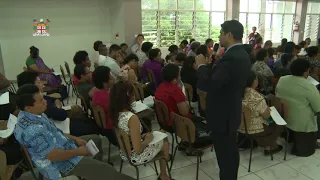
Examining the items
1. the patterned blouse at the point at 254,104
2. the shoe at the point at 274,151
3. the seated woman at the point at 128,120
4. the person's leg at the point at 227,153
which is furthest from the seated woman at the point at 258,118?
the seated woman at the point at 128,120

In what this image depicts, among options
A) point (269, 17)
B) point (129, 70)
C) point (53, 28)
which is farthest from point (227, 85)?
point (269, 17)

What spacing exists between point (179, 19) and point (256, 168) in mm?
7566

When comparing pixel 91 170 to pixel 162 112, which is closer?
pixel 91 170

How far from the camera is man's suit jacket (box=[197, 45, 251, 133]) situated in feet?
5.66

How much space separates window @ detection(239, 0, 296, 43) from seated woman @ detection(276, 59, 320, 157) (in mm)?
8183

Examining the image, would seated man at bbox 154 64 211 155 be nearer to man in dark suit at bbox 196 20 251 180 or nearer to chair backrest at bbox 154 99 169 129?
chair backrest at bbox 154 99 169 129

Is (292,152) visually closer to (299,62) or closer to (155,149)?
(299,62)

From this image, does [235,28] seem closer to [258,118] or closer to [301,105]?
[258,118]

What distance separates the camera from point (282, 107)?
283 centimetres

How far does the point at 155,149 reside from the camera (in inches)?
82.0

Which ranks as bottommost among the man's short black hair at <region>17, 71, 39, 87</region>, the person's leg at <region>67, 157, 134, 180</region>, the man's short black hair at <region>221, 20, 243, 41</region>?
the person's leg at <region>67, 157, 134, 180</region>

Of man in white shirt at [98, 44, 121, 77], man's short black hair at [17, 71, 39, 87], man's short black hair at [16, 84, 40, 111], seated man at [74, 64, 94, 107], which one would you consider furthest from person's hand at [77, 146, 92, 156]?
man in white shirt at [98, 44, 121, 77]

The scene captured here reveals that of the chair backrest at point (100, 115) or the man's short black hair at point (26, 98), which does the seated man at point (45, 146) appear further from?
the chair backrest at point (100, 115)

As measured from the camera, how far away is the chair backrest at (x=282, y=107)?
280cm
